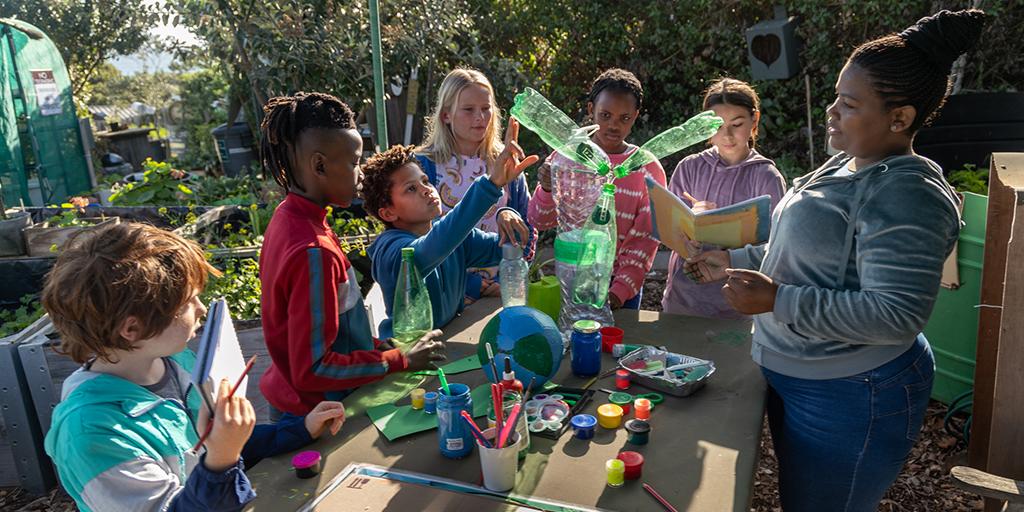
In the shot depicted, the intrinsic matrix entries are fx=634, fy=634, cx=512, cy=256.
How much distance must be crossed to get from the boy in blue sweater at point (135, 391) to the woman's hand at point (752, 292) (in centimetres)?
120

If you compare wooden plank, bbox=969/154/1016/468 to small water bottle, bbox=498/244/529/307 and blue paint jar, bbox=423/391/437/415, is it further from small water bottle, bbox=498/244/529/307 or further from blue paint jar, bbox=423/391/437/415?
blue paint jar, bbox=423/391/437/415

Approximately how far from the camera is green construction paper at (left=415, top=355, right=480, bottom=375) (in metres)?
2.05

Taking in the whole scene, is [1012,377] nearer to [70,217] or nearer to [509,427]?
[509,427]

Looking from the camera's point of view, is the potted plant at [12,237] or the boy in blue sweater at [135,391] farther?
the potted plant at [12,237]

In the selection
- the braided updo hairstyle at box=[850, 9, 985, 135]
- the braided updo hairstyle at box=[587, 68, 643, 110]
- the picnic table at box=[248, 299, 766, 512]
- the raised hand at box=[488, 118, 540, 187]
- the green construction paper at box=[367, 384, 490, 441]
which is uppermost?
the braided updo hairstyle at box=[587, 68, 643, 110]

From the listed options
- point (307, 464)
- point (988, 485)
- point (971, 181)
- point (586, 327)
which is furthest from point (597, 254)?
point (971, 181)

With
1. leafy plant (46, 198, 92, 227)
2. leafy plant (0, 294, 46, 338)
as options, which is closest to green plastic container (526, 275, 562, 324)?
leafy plant (0, 294, 46, 338)

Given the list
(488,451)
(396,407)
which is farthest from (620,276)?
(488,451)

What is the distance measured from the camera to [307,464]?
1521mm

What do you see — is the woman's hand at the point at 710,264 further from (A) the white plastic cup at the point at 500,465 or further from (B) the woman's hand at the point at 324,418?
(B) the woman's hand at the point at 324,418

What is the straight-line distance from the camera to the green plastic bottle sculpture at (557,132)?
2.19 m

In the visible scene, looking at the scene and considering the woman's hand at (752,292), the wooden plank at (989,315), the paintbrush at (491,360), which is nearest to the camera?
the woman's hand at (752,292)

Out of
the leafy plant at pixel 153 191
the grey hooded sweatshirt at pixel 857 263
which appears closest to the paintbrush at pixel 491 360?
the grey hooded sweatshirt at pixel 857 263

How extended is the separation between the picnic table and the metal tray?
24 mm
